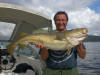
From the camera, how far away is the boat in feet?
23.5

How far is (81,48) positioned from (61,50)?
1.49 feet

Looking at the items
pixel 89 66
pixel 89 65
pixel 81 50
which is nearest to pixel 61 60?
pixel 81 50

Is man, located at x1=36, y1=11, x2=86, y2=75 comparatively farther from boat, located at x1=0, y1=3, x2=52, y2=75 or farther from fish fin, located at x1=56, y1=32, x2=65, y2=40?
boat, located at x1=0, y1=3, x2=52, y2=75

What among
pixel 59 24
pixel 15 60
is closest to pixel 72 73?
Answer: pixel 59 24

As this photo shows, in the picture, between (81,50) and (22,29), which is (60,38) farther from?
(22,29)

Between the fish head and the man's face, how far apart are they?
27cm

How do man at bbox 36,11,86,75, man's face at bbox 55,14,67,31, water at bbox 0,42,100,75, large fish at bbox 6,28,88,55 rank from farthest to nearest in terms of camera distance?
water at bbox 0,42,100,75 < man's face at bbox 55,14,67,31 < man at bbox 36,11,86,75 < large fish at bbox 6,28,88,55

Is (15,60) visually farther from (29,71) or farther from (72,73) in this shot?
(72,73)

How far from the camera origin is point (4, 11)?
23.6 feet

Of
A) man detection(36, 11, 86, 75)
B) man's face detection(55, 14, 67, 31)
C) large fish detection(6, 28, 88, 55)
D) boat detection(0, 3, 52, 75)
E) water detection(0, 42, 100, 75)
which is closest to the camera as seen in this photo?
large fish detection(6, 28, 88, 55)

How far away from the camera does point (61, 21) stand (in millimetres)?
4004

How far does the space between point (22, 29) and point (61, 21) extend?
6.06 m

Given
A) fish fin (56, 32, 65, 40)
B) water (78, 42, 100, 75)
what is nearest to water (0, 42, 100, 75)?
water (78, 42, 100, 75)

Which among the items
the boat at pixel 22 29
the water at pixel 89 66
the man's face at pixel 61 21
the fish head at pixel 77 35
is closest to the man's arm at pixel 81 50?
the fish head at pixel 77 35
